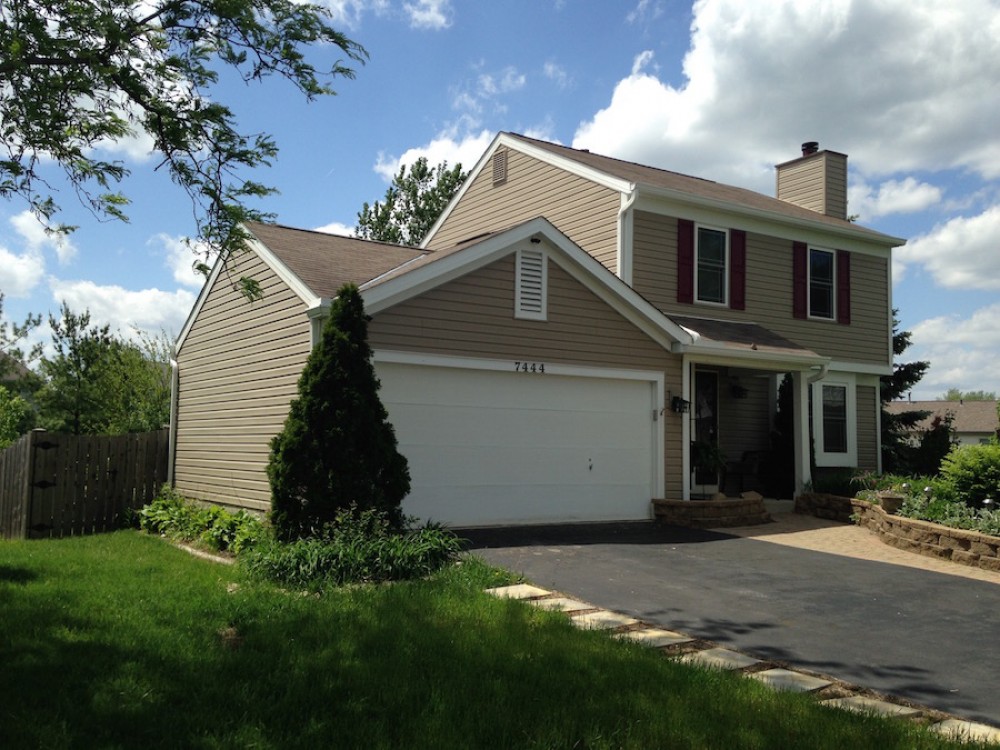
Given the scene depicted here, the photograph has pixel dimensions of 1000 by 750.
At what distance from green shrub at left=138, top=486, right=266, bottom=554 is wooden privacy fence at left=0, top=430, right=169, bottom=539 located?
0.51m

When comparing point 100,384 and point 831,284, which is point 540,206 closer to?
point 831,284

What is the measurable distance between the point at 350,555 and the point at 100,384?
15.7 metres

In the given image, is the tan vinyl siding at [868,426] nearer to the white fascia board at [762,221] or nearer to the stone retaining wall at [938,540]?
the white fascia board at [762,221]

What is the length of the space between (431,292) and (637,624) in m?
5.65

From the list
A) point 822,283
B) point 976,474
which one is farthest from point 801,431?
point 976,474

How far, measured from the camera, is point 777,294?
17.0 metres

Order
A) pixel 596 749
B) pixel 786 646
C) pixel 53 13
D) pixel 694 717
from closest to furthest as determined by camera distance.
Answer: pixel 596 749, pixel 694 717, pixel 786 646, pixel 53 13

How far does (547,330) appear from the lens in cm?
1193

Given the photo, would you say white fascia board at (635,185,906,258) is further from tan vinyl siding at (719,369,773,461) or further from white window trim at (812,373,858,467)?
tan vinyl siding at (719,369,773,461)

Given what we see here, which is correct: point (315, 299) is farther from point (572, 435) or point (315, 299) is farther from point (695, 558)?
point (695, 558)

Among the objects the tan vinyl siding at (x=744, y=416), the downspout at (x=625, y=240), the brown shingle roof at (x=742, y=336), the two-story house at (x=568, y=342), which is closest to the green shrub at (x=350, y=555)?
the two-story house at (x=568, y=342)

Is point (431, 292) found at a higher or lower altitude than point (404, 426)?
higher

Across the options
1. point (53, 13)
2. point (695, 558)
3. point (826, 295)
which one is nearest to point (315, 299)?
point (53, 13)

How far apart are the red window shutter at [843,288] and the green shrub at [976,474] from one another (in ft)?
20.9
